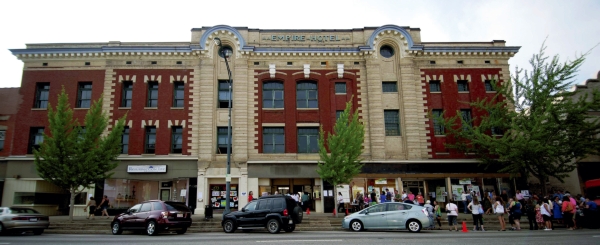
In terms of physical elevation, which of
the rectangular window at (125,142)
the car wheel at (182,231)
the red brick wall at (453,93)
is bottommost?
the car wheel at (182,231)

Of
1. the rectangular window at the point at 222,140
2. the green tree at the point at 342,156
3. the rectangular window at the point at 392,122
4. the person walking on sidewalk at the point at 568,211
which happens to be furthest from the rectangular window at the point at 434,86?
the rectangular window at the point at 222,140

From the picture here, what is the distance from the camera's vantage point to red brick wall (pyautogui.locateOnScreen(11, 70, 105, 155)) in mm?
27109

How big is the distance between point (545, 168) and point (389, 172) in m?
9.45

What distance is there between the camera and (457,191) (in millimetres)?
26828

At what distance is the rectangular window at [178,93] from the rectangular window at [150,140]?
239 centimetres

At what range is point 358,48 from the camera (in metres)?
28.8

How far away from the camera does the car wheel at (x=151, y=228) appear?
16578 mm

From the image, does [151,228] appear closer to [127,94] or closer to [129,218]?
[129,218]

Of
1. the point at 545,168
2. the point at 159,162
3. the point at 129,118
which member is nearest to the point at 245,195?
the point at 159,162

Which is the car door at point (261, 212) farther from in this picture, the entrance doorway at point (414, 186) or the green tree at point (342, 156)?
the entrance doorway at point (414, 186)

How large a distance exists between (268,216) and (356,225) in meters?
4.20

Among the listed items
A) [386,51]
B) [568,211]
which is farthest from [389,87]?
[568,211]

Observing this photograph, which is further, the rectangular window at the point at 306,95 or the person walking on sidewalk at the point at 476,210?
the rectangular window at the point at 306,95

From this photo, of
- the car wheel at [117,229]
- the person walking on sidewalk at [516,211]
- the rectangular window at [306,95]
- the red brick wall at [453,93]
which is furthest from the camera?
the rectangular window at [306,95]
